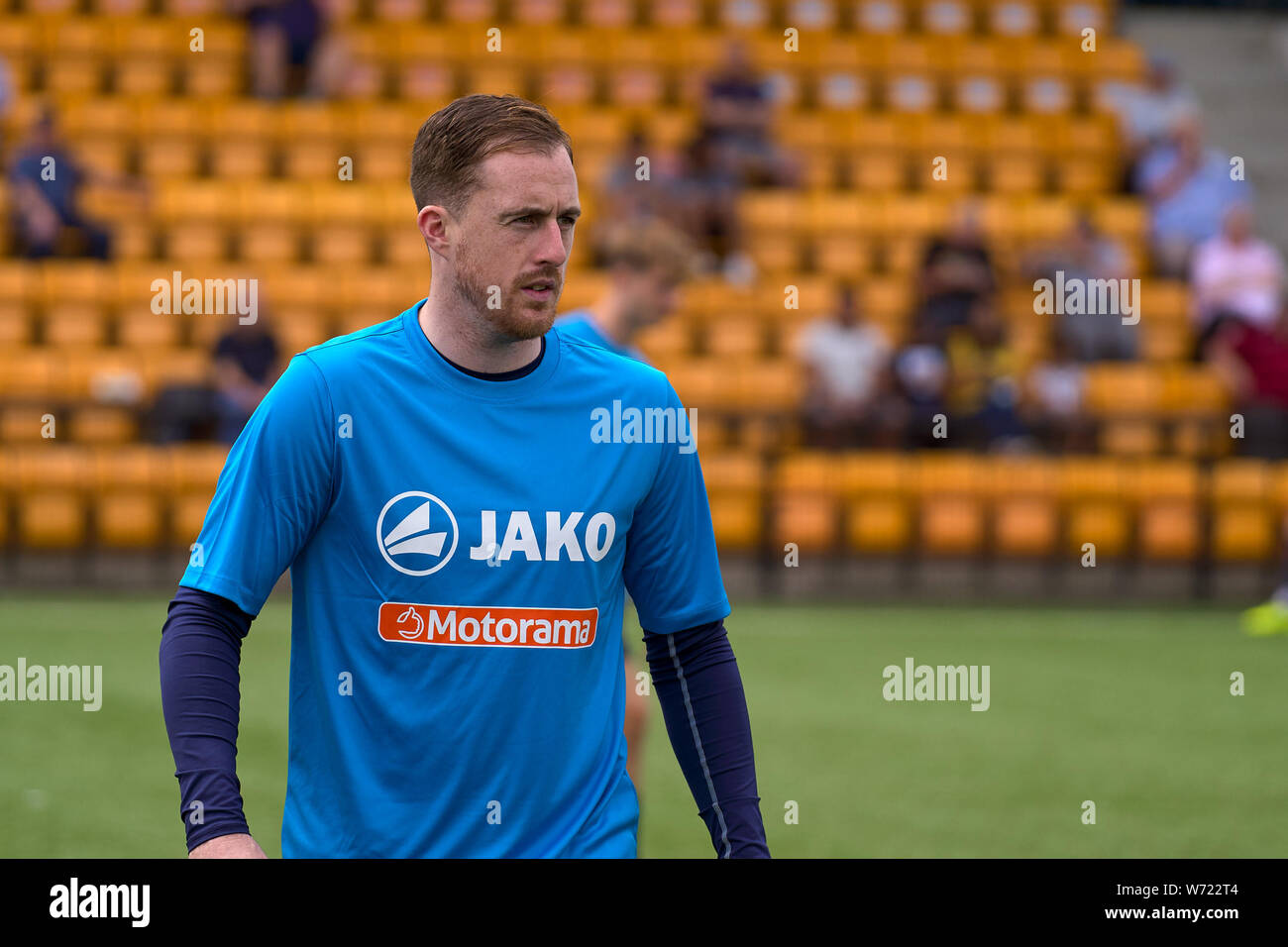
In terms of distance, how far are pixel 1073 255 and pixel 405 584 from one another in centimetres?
1277

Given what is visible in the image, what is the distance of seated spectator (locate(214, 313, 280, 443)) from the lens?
12141 millimetres

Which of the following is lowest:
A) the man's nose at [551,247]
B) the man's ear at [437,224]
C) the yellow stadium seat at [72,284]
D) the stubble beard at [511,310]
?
the stubble beard at [511,310]

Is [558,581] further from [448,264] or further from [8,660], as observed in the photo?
[8,660]

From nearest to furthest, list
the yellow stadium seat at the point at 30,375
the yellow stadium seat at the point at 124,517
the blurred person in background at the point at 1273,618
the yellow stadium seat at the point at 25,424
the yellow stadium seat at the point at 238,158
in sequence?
1. the blurred person in background at the point at 1273,618
2. the yellow stadium seat at the point at 124,517
3. the yellow stadium seat at the point at 25,424
4. the yellow stadium seat at the point at 30,375
5. the yellow stadium seat at the point at 238,158

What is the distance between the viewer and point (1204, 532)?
13.1m

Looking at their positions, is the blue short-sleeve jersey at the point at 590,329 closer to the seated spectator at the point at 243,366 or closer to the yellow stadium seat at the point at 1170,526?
the seated spectator at the point at 243,366

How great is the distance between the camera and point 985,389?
43.2 feet

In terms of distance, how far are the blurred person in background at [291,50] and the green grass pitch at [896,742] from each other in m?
5.49

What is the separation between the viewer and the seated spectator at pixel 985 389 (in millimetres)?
13172

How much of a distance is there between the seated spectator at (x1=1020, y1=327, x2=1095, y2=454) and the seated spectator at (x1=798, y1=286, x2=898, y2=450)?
114 centimetres

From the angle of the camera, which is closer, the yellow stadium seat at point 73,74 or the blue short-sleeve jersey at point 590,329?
the blue short-sleeve jersey at point 590,329

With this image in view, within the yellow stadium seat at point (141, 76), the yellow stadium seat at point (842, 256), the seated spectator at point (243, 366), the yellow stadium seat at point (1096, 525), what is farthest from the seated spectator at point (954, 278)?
the yellow stadium seat at point (141, 76)
